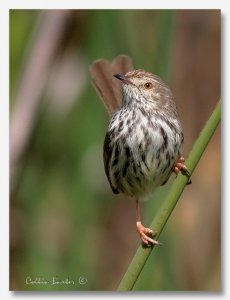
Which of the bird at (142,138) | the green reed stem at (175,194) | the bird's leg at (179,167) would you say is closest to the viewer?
the green reed stem at (175,194)

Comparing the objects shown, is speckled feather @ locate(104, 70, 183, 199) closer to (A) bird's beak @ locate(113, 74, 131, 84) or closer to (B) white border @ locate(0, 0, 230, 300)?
(A) bird's beak @ locate(113, 74, 131, 84)

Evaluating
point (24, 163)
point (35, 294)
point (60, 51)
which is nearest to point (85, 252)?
point (35, 294)

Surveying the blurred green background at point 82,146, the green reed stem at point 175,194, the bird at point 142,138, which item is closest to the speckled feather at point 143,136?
the bird at point 142,138

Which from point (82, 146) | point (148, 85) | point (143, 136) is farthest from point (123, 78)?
point (82, 146)

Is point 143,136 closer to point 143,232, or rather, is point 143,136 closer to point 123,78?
point 123,78

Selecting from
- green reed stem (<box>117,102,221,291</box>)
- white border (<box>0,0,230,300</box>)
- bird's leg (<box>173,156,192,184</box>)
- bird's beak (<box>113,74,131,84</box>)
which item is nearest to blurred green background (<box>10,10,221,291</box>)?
white border (<box>0,0,230,300</box>)
